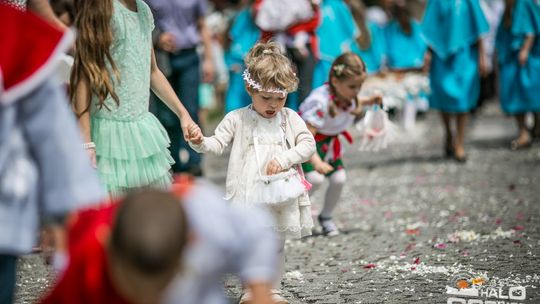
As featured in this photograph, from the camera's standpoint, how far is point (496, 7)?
17031mm

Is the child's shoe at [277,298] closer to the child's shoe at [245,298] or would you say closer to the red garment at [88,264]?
the child's shoe at [245,298]

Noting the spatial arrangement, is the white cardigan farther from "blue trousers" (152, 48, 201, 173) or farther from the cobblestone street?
"blue trousers" (152, 48, 201, 173)

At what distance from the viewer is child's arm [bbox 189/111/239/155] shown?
451 centimetres

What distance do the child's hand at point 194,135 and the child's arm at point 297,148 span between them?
411 mm

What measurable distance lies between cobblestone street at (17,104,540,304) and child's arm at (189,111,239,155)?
851 millimetres

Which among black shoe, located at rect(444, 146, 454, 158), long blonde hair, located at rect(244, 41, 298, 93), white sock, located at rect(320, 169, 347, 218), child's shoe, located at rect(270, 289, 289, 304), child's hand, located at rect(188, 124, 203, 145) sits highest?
long blonde hair, located at rect(244, 41, 298, 93)

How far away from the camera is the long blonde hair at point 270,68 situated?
470 cm

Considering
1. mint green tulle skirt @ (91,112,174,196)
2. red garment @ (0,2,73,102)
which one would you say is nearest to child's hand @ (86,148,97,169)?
mint green tulle skirt @ (91,112,174,196)

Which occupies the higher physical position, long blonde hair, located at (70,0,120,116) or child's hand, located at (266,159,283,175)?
long blonde hair, located at (70,0,120,116)

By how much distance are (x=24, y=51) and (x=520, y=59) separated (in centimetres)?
892

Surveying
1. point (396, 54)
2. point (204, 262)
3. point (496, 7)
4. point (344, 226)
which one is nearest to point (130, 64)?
point (204, 262)

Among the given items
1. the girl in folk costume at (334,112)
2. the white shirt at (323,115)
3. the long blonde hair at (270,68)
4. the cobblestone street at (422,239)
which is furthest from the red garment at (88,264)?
the white shirt at (323,115)

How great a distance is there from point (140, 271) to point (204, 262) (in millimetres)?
243

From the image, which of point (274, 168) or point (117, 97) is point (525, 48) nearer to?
point (274, 168)
